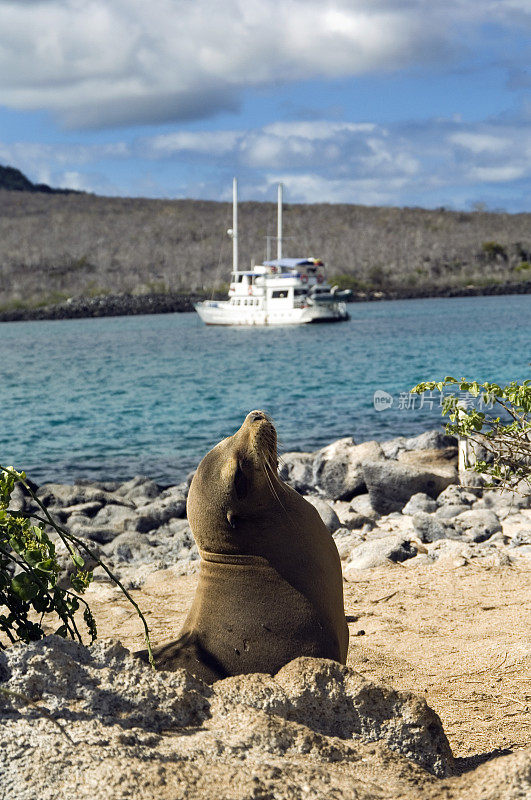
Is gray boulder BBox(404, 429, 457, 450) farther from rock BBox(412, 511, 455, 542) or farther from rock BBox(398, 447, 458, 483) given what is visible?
rock BBox(412, 511, 455, 542)

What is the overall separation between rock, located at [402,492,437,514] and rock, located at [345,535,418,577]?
1664 millimetres

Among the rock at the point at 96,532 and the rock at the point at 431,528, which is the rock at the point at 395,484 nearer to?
the rock at the point at 431,528

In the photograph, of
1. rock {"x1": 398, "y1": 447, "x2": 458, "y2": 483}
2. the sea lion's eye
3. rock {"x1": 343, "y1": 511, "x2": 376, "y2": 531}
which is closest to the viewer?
the sea lion's eye

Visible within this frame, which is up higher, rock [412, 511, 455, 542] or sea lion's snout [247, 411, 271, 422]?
sea lion's snout [247, 411, 271, 422]

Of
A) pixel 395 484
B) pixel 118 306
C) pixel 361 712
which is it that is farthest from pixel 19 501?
pixel 118 306

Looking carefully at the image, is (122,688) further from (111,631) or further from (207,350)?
(207,350)

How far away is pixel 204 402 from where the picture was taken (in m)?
24.4

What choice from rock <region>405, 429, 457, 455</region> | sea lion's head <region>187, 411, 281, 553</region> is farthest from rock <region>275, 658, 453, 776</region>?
rock <region>405, 429, 457, 455</region>

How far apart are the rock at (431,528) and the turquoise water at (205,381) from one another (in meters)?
6.75

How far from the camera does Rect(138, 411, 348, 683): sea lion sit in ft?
11.2

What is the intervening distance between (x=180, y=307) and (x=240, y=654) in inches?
2940

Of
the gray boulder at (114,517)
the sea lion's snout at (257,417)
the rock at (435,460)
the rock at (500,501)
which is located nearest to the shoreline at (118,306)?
the rock at (435,460)

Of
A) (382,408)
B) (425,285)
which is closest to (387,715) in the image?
(382,408)

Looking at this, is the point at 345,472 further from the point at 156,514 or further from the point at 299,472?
the point at 156,514
